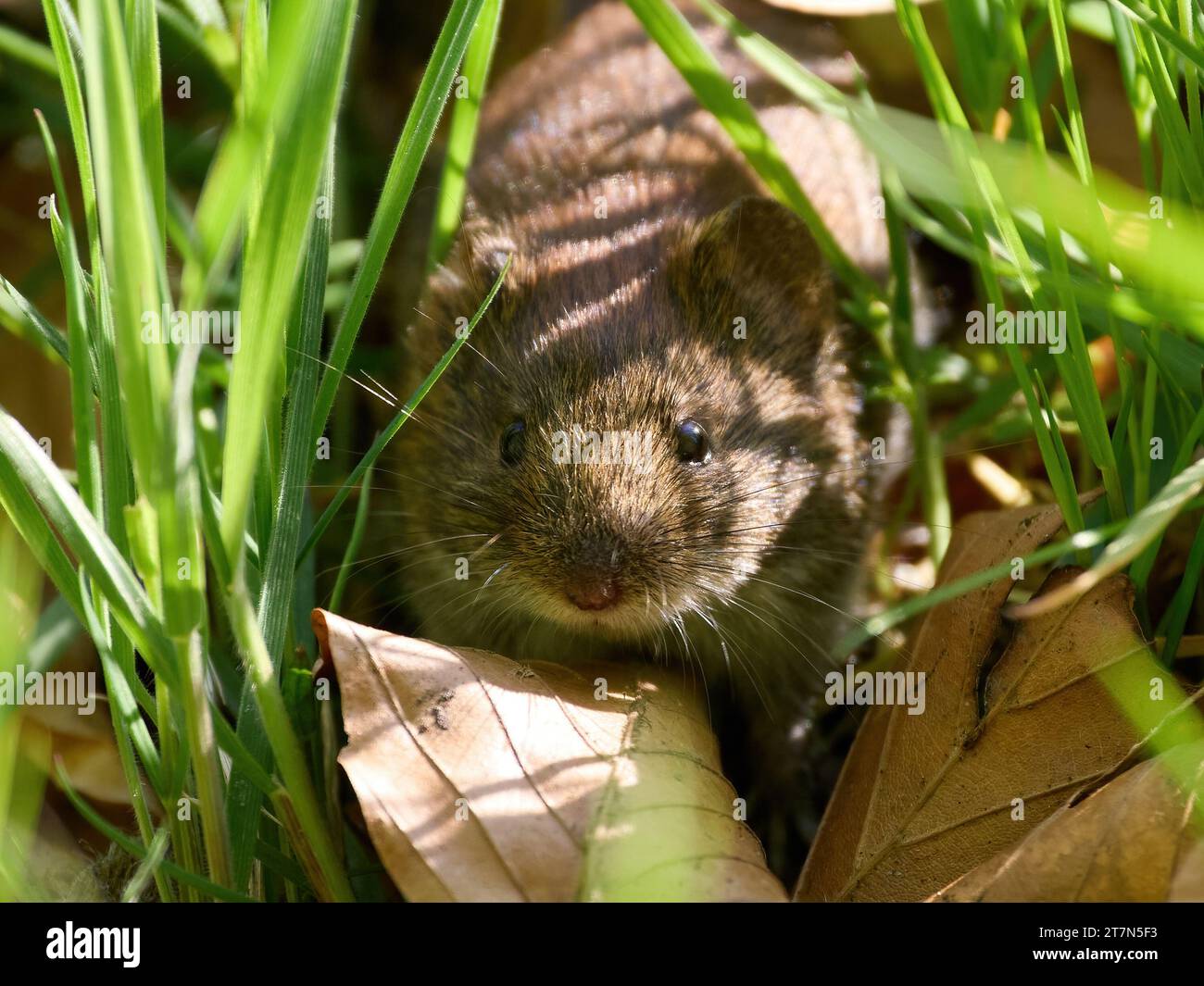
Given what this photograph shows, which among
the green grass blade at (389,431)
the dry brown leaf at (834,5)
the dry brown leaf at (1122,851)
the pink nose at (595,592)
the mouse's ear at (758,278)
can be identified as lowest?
the dry brown leaf at (1122,851)

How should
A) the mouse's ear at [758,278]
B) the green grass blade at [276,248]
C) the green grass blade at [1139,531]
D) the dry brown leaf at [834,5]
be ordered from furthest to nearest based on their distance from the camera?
the dry brown leaf at [834,5], the mouse's ear at [758,278], the green grass blade at [1139,531], the green grass blade at [276,248]

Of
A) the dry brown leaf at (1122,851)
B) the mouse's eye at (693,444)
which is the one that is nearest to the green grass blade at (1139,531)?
the dry brown leaf at (1122,851)

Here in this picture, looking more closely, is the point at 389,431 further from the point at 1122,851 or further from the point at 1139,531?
the point at 1122,851

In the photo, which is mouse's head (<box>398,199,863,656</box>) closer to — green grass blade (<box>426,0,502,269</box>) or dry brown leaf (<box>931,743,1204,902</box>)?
green grass blade (<box>426,0,502,269</box>)

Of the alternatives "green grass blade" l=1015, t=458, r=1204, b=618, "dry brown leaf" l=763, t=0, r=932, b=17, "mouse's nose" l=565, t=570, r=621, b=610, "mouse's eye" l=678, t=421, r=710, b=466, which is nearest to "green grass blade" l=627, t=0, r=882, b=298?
"mouse's eye" l=678, t=421, r=710, b=466

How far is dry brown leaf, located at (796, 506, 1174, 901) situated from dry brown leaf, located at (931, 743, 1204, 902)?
0.65 feet

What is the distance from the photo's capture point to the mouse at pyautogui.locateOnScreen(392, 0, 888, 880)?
10.7ft

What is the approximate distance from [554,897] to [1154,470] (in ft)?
6.31

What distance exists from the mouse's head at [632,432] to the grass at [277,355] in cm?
35

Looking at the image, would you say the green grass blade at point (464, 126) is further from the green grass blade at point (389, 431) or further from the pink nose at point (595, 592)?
the pink nose at point (595, 592)

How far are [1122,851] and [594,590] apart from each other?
4.57 feet

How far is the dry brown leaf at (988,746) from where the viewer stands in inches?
105

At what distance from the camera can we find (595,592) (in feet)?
10.3

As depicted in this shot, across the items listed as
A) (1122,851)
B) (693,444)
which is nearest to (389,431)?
(693,444)
